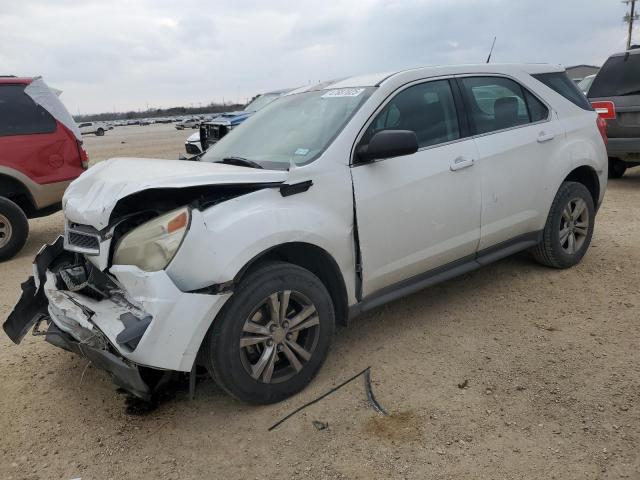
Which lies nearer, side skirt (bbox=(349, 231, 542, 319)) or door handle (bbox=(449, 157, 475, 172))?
side skirt (bbox=(349, 231, 542, 319))

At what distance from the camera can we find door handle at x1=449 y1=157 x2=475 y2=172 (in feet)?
11.9

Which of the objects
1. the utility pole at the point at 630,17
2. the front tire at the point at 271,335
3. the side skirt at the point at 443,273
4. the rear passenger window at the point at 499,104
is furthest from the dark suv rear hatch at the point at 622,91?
the utility pole at the point at 630,17

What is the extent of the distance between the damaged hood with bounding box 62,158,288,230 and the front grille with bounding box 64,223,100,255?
6cm

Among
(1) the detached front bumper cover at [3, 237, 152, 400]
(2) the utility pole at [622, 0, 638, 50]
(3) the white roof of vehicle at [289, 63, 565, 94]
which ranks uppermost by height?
(2) the utility pole at [622, 0, 638, 50]

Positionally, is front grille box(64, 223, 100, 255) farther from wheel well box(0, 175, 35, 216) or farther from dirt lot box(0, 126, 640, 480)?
wheel well box(0, 175, 35, 216)

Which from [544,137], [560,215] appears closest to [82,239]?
[544,137]

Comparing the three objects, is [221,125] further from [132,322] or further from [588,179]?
[132,322]

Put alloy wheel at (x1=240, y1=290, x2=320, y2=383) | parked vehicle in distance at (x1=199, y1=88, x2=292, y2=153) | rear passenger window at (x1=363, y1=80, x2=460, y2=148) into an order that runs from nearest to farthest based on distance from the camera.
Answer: alloy wheel at (x1=240, y1=290, x2=320, y2=383), rear passenger window at (x1=363, y1=80, x2=460, y2=148), parked vehicle in distance at (x1=199, y1=88, x2=292, y2=153)

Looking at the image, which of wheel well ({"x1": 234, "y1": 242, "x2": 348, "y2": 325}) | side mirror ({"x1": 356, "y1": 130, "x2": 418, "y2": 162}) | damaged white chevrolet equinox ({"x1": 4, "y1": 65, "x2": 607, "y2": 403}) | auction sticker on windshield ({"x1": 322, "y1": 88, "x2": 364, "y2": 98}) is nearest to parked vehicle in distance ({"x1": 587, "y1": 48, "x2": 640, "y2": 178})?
damaged white chevrolet equinox ({"x1": 4, "y1": 65, "x2": 607, "y2": 403})

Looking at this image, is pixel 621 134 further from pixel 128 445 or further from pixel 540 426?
pixel 128 445

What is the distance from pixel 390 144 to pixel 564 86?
93.0 inches

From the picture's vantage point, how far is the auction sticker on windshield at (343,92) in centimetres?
353

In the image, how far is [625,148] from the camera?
25.5ft

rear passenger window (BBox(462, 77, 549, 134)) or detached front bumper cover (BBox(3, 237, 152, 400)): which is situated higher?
rear passenger window (BBox(462, 77, 549, 134))
